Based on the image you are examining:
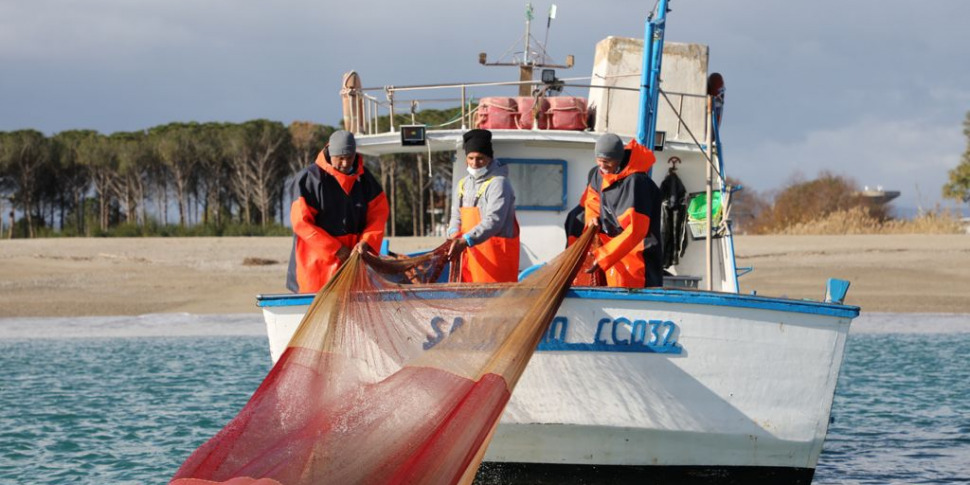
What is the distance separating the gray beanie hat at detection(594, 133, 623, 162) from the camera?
25.4 feet

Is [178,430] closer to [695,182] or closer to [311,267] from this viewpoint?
[311,267]

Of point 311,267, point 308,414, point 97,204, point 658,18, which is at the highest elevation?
point 658,18

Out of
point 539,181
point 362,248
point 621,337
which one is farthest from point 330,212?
point 539,181

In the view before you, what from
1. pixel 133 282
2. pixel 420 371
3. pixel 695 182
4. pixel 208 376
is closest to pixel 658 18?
pixel 695 182

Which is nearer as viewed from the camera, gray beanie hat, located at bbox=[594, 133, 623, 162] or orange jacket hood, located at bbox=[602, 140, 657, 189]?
gray beanie hat, located at bbox=[594, 133, 623, 162]

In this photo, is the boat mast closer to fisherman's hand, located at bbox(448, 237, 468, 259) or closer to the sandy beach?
fisherman's hand, located at bbox(448, 237, 468, 259)

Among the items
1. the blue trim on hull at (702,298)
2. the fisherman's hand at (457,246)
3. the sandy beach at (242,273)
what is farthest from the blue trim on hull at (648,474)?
the sandy beach at (242,273)

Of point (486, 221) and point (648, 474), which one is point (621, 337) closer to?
point (648, 474)

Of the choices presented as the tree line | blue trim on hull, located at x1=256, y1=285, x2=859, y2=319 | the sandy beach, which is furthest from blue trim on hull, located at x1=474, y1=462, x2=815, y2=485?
the tree line

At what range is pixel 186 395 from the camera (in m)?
14.0

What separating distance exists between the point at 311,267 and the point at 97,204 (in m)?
51.3

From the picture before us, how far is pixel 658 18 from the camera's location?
33.4ft

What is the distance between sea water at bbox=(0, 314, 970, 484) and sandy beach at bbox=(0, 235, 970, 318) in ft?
4.76

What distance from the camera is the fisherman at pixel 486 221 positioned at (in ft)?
25.8
